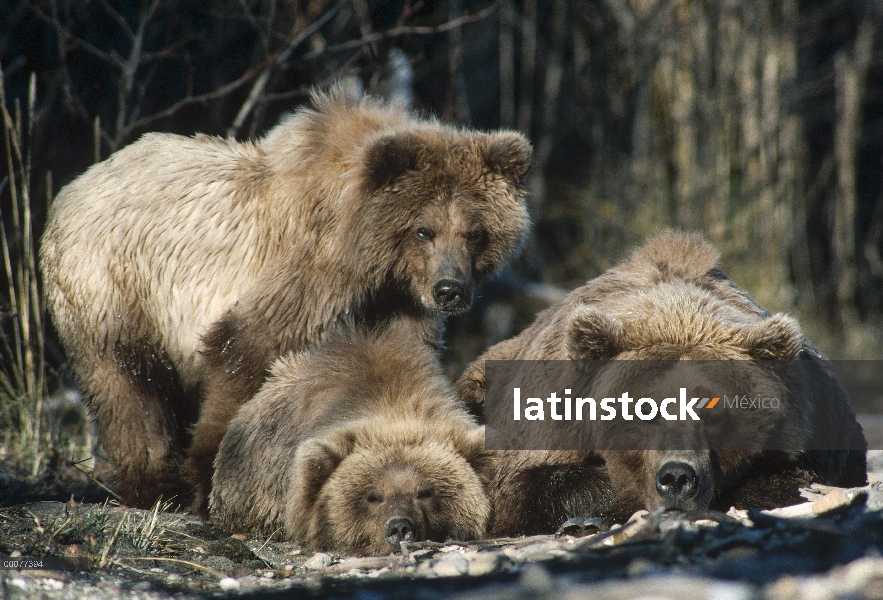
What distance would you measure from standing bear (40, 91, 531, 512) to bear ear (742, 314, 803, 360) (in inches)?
76.3

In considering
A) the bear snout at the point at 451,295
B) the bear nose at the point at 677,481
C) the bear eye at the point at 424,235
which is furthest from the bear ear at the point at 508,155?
the bear nose at the point at 677,481

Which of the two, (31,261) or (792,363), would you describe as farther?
(31,261)

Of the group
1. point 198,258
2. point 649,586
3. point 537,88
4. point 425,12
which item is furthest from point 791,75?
point 649,586

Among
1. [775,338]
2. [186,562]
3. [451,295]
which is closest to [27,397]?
[186,562]

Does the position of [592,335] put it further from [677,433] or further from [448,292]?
[448,292]

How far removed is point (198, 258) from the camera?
20.2ft

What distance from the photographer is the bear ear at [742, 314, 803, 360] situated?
4.21 m

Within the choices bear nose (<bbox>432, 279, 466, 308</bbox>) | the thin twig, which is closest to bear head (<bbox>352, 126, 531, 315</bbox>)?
bear nose (<bbox>432, 279, 466, 308</bbox>)

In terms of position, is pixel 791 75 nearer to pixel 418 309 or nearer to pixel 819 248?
pixel 819 248

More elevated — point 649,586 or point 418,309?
point 418,309

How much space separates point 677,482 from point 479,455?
125 cm

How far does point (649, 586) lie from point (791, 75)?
1046cm

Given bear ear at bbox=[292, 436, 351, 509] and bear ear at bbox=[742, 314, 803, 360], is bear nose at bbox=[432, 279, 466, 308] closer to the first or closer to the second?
bear ear at bbox=[292, 436, 351, 509]

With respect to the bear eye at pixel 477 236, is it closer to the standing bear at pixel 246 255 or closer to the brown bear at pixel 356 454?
the standing bear at pixel 246 255
